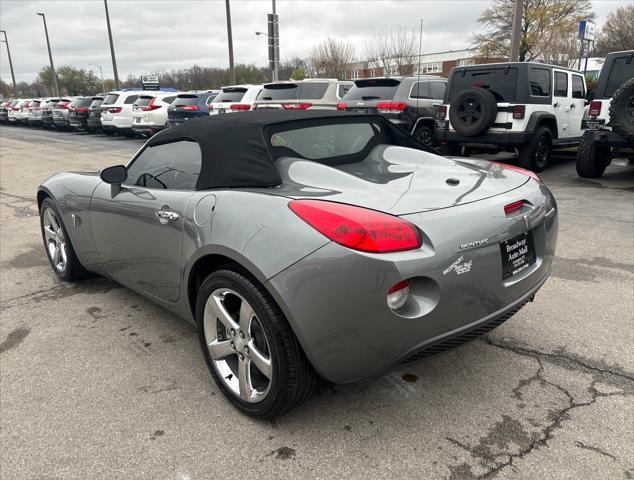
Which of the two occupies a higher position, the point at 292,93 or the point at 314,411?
the point at 292,93

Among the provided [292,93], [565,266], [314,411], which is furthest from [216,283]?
[292,93]

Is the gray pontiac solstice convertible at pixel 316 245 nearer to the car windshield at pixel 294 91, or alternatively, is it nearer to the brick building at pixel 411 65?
the car windshield at pixel 294 91

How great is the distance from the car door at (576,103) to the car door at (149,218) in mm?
9238

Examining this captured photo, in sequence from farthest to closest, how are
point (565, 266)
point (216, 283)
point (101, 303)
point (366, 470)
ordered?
point (565, 266)
point (101, 303)
point (216, 283)
point (366, 470)

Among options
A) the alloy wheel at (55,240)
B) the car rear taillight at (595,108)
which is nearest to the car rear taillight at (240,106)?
the car rear taillight at (595,108)

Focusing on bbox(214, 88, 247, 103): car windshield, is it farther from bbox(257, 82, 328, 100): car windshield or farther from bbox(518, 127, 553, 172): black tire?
bbox(518, 127, 553, 172): black tire

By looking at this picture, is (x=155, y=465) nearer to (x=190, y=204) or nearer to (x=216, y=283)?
(x=216, y=283)

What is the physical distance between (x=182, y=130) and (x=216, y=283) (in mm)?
1108

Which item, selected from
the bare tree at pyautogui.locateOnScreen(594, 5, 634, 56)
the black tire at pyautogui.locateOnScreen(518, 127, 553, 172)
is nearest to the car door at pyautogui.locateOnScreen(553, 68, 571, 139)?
the black tire at pyautogui.locateOnScreen(518, 127, 553, 172)

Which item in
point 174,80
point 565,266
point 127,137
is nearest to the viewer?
point 565,266

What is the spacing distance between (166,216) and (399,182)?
128 cm

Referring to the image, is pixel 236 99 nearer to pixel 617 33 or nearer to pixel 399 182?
pixel 399 182

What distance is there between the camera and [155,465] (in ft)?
7.07

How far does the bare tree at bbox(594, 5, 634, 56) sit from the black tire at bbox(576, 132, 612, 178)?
28.0 meters
